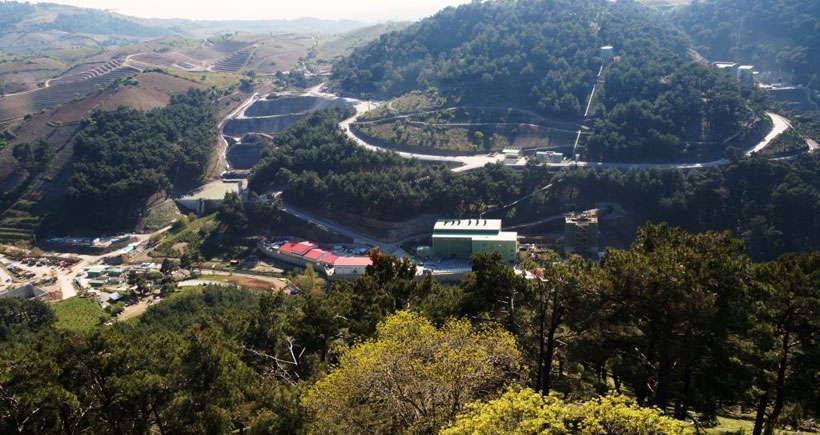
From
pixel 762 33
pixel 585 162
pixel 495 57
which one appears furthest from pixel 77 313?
pixel 762 33

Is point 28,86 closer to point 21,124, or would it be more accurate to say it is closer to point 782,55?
point 21,124

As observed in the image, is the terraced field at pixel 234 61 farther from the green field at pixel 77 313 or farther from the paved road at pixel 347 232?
the green field at pixel 77 313

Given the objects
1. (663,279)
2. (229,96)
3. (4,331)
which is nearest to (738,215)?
(663,279)

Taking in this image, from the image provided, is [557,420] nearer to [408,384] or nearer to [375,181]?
[408,384]

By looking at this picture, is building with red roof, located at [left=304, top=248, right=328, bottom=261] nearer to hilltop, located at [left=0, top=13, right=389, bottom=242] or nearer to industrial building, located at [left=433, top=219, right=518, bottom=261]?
industrial building, located at [left=433, top=219, right=518, bottom=261]

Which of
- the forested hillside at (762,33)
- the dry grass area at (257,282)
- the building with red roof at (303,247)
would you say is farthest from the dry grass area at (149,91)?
the forested hillside at (762,33)

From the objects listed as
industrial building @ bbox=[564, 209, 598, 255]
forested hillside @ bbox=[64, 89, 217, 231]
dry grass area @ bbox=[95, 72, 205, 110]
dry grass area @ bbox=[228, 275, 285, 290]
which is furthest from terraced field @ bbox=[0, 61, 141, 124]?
industrial building @ bbox=[564, 209, 598, 255]

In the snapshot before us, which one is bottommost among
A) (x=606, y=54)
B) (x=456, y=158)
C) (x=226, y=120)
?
(x=456, y=158)
